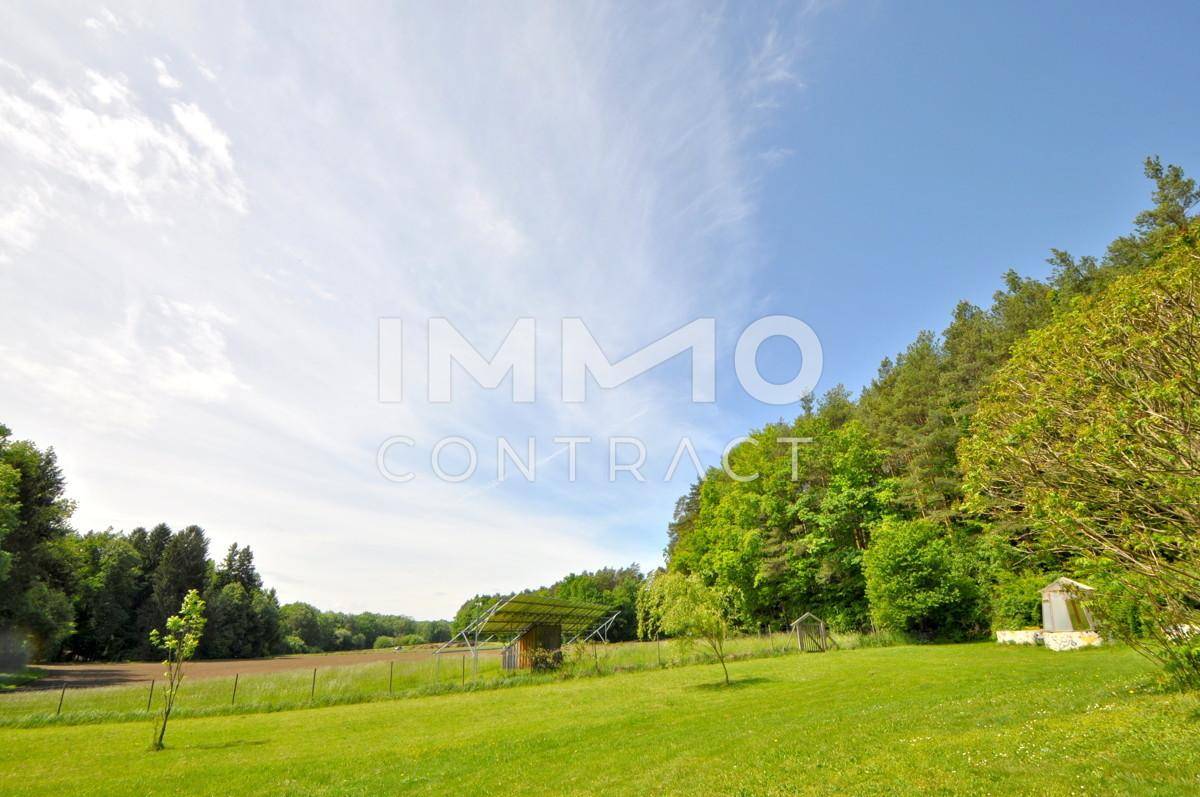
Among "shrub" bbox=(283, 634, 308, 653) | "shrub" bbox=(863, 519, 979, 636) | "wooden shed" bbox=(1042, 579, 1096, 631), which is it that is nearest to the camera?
"wooden shed" bbox=(1042, 579, 1096, 631)

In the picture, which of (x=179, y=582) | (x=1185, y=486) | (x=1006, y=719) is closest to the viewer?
(x=1185, y=486)

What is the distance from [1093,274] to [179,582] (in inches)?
3632

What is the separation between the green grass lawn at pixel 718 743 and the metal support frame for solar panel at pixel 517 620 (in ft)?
23.3

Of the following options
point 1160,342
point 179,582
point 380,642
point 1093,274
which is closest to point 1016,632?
point 1093,274

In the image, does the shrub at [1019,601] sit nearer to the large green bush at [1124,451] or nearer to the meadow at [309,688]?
the meadow at [309,688]

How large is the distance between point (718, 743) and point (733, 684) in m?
10.7

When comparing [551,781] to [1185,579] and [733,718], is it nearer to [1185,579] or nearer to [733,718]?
[733,718]

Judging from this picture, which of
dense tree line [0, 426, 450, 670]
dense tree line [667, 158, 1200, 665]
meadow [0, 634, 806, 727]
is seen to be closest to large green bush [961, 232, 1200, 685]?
dense tree line [667, 158, 1200, 665]

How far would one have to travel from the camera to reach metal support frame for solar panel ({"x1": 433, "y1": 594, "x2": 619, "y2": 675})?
27.9m

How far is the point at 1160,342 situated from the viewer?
8.79 metres

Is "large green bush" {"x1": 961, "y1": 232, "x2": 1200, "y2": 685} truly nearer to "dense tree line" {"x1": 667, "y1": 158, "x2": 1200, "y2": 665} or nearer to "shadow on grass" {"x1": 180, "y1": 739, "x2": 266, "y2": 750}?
"dense tree line" {"x1": 667, "y1": 158, "x2": 1200, "y2": 665}

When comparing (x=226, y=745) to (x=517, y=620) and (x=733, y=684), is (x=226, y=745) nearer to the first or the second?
(x=733, y=684)

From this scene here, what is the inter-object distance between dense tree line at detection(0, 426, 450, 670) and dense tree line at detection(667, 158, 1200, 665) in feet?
160

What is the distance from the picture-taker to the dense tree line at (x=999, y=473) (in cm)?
895
